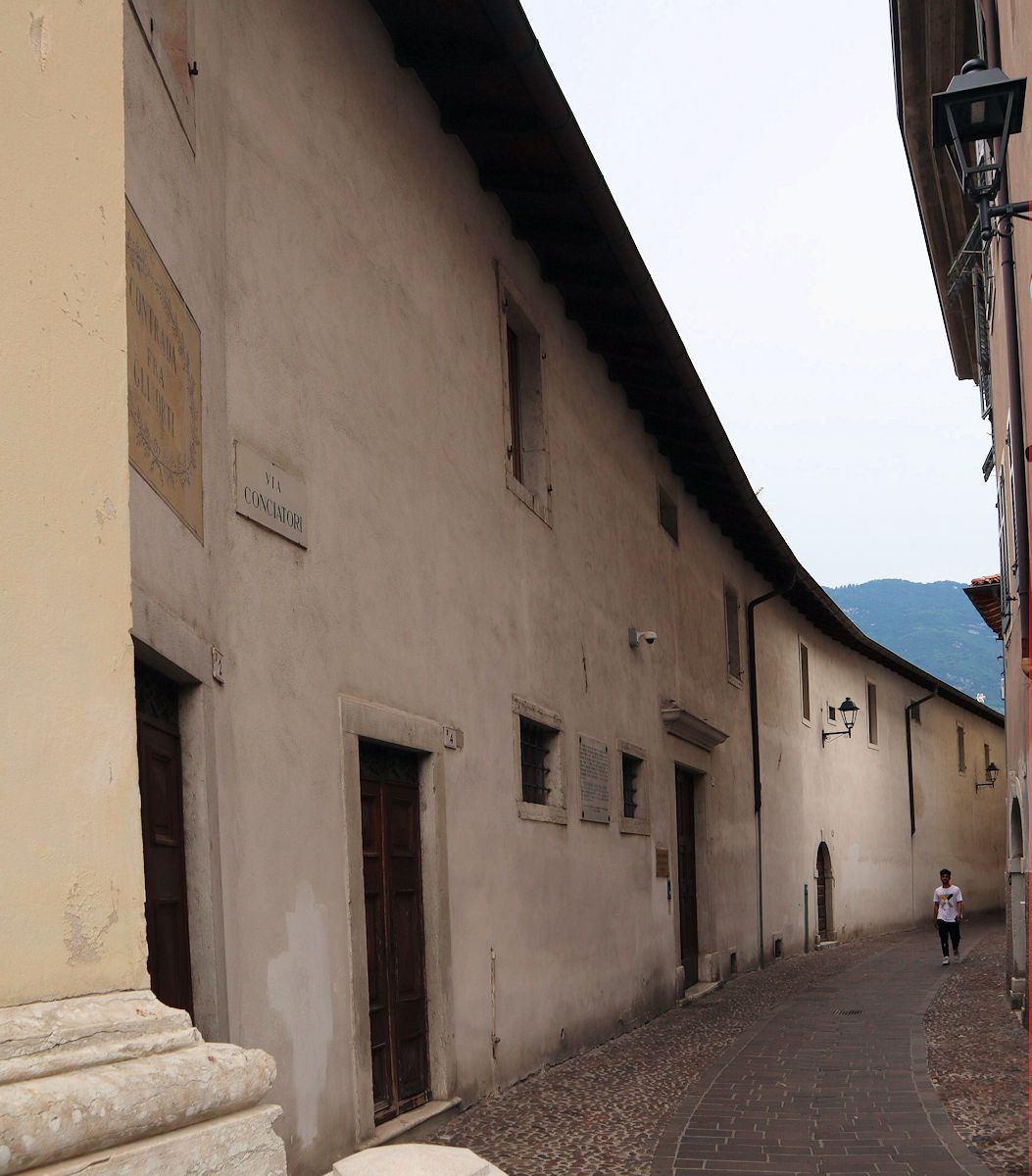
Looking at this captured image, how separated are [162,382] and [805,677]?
20.2 metres

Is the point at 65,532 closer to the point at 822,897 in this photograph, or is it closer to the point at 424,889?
the point at 424,889

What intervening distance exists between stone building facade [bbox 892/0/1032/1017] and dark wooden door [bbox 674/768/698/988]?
3344 mm

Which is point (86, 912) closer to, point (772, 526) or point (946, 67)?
point (946, 67)

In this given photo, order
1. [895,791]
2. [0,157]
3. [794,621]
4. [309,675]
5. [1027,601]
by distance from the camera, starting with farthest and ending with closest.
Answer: [895,791] → [794,621] → [1027,601] → [309,675] → [0,157]

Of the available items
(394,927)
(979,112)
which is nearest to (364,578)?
(394,927)

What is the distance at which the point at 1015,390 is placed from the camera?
34.9 ft

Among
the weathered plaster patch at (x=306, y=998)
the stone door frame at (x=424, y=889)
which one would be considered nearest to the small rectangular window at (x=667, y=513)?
the stone door frame at (x=424, y=889)

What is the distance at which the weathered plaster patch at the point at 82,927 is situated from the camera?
2127 mm

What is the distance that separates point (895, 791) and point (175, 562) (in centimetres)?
2670

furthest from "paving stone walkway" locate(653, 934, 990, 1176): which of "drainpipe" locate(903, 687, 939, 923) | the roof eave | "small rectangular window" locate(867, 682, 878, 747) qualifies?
"drainpipe" locate(903, 687, 939, 923)

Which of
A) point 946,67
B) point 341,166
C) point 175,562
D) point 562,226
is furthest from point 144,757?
point 946,67

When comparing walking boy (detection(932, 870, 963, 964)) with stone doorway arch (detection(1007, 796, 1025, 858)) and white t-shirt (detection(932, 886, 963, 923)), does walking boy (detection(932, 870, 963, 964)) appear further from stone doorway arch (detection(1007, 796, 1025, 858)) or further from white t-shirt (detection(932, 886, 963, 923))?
stone doorway arch (detection(1007, 796, 1025, 858))

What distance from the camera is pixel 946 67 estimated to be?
14117 millimetres

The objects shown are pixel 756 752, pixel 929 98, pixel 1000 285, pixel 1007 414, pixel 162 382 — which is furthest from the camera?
pixel 756 752
